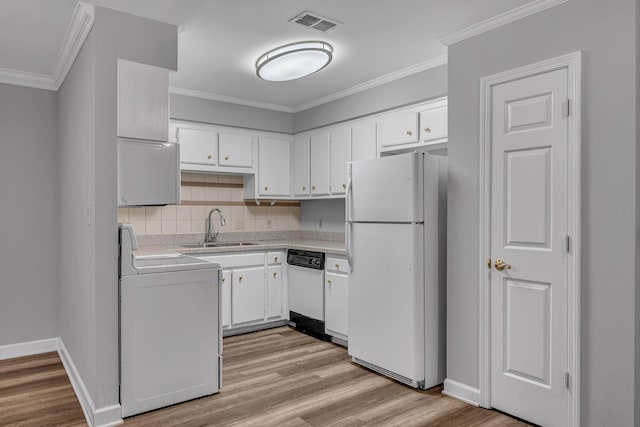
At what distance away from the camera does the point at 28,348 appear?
3.86 metres

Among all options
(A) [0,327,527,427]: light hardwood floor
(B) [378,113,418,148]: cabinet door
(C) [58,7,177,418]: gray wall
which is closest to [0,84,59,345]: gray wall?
(A) [0,327,527,427]: light hardwood floor

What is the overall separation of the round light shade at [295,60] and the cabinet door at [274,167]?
1.65 metres

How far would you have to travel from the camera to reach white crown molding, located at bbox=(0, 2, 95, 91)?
261cm

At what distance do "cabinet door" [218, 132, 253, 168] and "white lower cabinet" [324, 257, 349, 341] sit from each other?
149 cm

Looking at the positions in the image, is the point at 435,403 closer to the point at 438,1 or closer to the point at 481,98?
the point at 481,98

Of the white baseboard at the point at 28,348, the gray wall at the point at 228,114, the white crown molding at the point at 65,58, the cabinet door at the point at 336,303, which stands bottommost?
the white baseboard at the point at 28,348

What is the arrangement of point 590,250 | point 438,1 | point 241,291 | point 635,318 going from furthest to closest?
point 241,291 < point 438,1 < point 590,250 < point 635,318

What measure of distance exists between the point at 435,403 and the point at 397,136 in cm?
217

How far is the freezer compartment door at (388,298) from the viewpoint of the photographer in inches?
121

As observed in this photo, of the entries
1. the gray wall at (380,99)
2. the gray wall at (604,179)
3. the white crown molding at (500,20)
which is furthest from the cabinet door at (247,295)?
the gray wall at (604,179)

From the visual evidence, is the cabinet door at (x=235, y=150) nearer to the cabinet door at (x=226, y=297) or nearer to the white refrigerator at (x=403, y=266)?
the cabinet door at (x=226, y=297)

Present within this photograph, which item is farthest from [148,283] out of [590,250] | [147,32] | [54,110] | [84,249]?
[590,250]

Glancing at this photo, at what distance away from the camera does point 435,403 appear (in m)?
2.87

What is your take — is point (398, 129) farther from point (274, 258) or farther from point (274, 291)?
point (274, 291)
